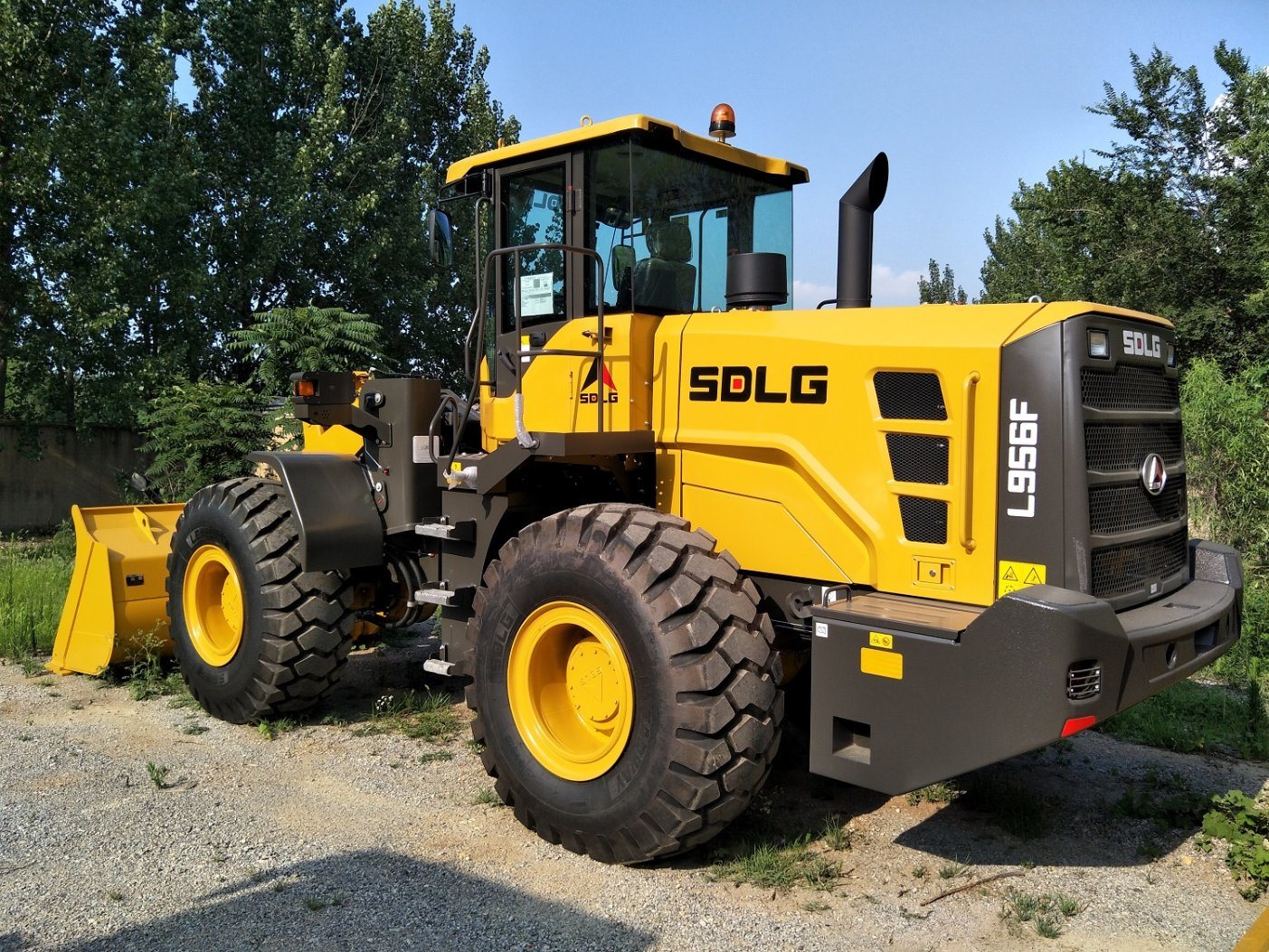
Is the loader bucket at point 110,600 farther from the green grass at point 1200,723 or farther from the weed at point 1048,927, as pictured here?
the green grass at point 1200,723

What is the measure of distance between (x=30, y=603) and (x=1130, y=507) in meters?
8.04

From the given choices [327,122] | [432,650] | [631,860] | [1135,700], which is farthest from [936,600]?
[327,122]

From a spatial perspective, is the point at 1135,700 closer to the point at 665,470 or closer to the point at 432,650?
the point at 665,470

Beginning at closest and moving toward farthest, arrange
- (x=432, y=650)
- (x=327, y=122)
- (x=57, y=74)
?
(x=432, y=650), (x=57, y=74), (x=327, y=122)

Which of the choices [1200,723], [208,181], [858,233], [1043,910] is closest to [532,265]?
[858,233]

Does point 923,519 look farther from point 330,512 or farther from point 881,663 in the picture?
point 330,512

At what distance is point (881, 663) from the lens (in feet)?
12.1

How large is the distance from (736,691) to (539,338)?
2.20 metres

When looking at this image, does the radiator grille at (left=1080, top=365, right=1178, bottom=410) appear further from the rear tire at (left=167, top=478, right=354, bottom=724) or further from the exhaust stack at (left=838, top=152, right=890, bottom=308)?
the rear tire at (left=167, top=478, right=354, bottom=724)

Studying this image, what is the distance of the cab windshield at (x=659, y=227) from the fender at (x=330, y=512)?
1.97 meters

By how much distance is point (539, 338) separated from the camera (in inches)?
204

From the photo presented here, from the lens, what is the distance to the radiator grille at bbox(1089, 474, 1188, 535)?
3832mm

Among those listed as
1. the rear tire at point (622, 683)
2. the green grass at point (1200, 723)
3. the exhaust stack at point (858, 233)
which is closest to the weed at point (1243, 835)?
the green grass at point (1200, 723)

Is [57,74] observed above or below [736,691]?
above
